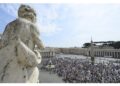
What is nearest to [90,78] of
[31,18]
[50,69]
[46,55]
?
[50,69]

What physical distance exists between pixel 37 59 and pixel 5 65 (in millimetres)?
250

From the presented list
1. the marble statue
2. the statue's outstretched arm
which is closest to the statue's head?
the marble statue

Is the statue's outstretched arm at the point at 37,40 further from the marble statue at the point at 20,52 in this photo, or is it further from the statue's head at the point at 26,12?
the statue's head at the point at 26,12

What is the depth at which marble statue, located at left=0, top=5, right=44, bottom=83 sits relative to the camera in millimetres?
1884

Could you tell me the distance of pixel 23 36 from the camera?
1962 mm

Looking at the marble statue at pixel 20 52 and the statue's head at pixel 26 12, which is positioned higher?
the statue's head at pixel 26 12

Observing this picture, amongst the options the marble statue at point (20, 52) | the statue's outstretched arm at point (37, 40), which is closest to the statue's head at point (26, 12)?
the marble statue at point (20, 52)

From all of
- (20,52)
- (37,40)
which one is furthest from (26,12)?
(20,52)

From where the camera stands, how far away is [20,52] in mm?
1889

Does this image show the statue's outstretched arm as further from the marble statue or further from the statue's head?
the statue's head

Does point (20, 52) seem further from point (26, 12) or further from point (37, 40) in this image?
point (26, 12)

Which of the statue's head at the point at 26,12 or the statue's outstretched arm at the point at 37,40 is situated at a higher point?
the statue's head at the point at 26,12

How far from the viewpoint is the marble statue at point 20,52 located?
1884mm

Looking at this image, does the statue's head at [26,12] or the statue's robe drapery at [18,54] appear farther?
the statue's head at [26,12]
